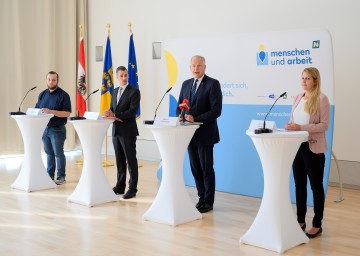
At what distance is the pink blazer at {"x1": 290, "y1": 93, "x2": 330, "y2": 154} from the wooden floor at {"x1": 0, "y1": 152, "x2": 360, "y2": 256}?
0.80 m

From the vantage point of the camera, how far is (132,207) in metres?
4.93

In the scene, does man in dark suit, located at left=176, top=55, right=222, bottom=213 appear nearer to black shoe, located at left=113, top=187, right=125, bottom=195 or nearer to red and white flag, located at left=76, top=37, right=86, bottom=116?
black shoe, located at left=113, top=187, right=125, bottom=195

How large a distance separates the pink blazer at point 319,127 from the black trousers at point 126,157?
2170 mm

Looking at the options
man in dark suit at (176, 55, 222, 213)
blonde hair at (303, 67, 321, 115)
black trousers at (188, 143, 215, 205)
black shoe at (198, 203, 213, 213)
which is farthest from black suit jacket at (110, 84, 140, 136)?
blonde hair at (303, 67, 321, 115)

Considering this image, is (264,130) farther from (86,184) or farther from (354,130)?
(354,130)

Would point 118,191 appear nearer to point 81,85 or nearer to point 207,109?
point 207,109

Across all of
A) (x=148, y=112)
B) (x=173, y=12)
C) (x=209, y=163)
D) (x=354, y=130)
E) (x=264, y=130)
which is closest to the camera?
(x=264, y=130)

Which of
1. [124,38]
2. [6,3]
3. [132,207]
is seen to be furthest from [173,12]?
[132,207]

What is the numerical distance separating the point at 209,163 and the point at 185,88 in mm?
832

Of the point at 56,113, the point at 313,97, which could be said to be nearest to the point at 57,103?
the point at 56,113

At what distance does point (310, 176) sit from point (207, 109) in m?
1.33

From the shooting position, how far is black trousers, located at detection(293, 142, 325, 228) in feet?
12.3

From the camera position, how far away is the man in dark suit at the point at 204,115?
15.0 ft

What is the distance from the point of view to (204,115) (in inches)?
177
